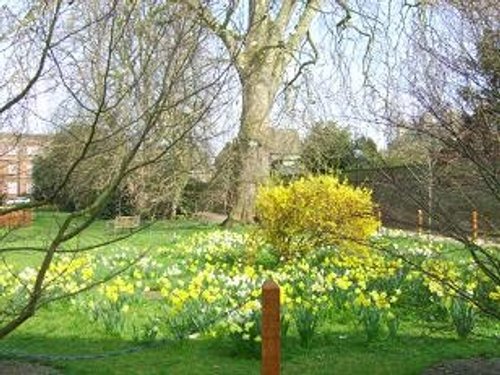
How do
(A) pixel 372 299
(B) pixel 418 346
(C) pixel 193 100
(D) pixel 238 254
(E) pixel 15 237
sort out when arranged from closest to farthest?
(C) pixel 193 100, (E) pixel 15 237, (B) pixel 418 346, (A) pixel 372 299, (D) pixel 238 254

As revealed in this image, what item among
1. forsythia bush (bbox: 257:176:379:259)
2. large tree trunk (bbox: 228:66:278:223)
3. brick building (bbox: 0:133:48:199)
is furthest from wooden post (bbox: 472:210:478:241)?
large tree trunk (bbox: 228:66:278:223)

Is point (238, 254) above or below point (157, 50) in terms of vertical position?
below

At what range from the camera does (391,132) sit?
19.5 ft

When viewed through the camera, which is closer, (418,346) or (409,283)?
(418,346)

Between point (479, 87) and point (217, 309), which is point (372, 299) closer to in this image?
point (217, 309)

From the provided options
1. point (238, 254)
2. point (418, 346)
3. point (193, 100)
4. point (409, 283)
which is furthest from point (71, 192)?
point (238, 254)

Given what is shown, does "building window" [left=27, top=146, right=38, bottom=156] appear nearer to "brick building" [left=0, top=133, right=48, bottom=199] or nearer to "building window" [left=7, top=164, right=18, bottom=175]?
"brick building" [left=0, top=133, right=48, bottom=199]

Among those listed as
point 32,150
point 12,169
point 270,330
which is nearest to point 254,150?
point 32,150

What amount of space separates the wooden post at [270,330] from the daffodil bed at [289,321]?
1.84 meters

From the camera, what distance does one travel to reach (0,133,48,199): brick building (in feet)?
14.9

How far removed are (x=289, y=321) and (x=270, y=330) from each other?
11.2 ft

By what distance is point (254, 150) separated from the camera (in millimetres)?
23234

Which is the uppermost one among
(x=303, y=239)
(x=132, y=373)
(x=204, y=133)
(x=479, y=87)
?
(x=479, y=87)

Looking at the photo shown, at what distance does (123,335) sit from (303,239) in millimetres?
5568
